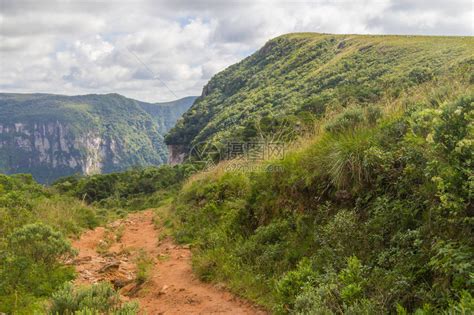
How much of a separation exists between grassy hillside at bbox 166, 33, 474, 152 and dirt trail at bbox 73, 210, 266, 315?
43.4 ft

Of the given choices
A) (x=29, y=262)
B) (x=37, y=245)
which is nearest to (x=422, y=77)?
(x=37, y=245)

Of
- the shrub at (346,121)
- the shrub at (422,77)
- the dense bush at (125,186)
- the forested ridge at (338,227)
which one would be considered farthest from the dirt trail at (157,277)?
the dense bush at (125,186)

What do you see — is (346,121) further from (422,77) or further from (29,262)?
(422,77)

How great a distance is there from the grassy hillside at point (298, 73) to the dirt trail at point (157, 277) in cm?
1323

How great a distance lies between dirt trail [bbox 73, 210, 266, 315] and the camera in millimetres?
6438

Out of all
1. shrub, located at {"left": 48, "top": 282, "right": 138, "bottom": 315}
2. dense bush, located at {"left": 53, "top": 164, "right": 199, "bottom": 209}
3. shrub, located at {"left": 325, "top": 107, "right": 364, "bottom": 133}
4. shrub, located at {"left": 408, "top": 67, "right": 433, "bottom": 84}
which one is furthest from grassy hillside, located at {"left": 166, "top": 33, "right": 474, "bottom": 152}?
shrub, located at {"left": 48, "top": 282, "right": 138, "bottom": 315}

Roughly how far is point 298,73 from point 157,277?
68.0 m

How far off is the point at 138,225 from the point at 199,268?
10257 mm

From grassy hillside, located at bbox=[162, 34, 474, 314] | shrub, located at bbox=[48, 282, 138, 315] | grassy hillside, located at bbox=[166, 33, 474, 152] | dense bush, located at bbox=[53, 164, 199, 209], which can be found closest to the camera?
grassy hillside, located at bbox=[162, 34, 474, 314]

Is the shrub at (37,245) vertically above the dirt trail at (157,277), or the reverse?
the shrub at (37,245)

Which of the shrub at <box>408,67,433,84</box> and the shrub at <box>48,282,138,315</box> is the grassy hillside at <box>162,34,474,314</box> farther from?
the shrub at <box>408,67,433,84</box>

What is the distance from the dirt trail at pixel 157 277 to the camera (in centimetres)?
644

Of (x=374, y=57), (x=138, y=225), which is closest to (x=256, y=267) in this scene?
(x=138, y=225)

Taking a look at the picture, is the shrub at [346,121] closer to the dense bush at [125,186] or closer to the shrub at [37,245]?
the shrub at [37,245]
